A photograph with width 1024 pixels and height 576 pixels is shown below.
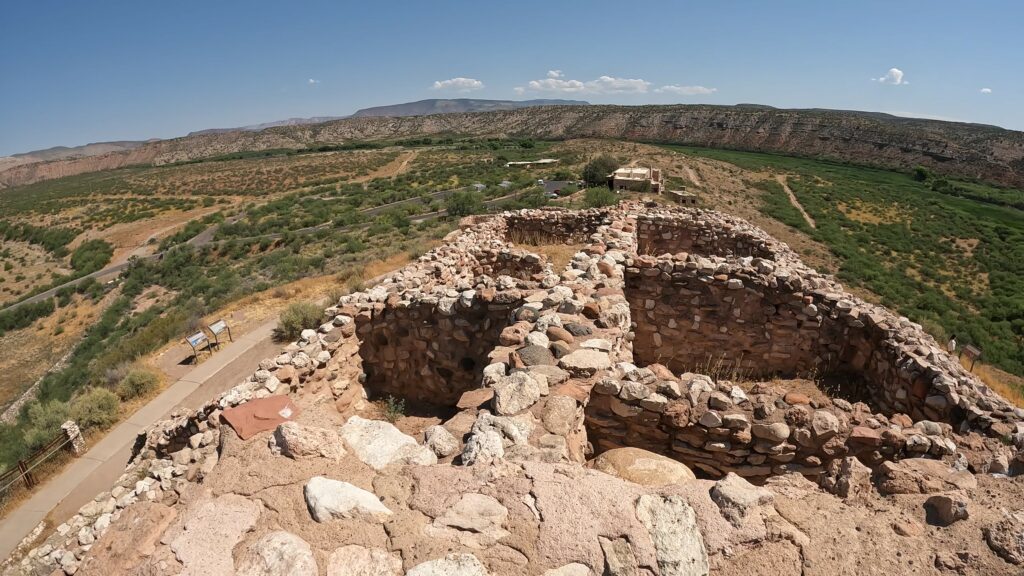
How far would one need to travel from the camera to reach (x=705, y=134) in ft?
324

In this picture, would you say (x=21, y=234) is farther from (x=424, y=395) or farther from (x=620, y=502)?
(x=620, y=502)

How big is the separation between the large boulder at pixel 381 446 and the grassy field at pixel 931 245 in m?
16.7

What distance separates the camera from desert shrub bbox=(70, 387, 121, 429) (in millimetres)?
9578

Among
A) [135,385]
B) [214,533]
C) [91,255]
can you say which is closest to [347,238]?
[135,385]

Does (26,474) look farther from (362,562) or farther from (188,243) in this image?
(188,243)

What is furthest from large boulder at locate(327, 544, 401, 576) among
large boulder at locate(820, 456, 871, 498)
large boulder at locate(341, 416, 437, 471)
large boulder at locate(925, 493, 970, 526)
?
large boulder at locate(925, 493, 970, 526)

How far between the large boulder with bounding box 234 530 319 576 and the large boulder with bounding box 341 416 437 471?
2.39 feet

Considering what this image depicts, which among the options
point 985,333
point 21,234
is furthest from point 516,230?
point 21,234

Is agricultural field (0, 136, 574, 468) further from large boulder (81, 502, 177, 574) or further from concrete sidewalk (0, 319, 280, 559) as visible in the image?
large boulder (81, 502, 177, 574)

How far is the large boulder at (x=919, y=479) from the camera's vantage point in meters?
2.91

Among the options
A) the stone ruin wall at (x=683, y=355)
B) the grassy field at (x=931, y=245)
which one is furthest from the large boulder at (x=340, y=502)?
the grassy field at (x=931, y=245)

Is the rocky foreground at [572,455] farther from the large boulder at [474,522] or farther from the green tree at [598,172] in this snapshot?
the green tree at [598,172]

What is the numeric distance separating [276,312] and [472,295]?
10.6m

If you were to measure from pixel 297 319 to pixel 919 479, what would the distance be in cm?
1256
